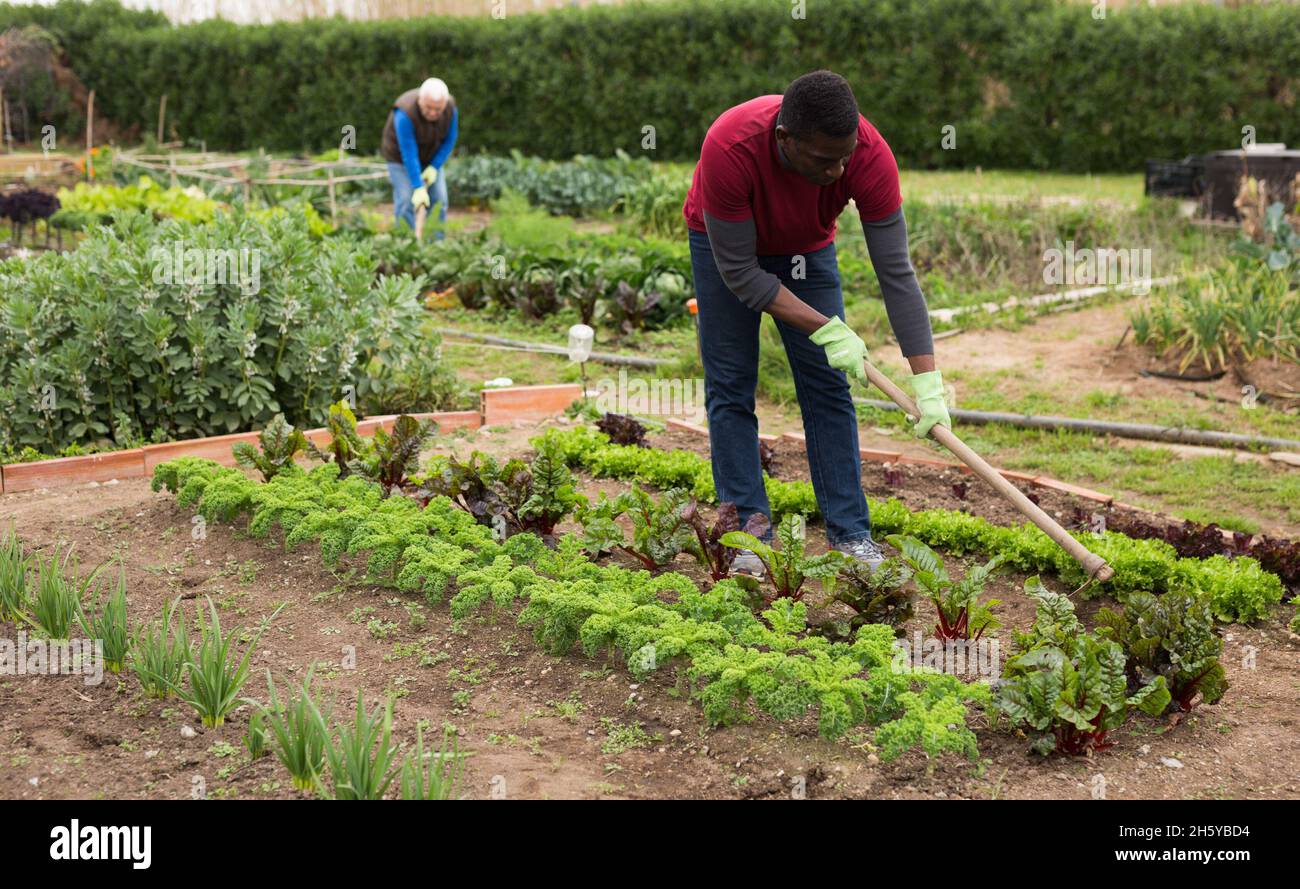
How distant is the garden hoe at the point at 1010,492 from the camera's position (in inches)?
155

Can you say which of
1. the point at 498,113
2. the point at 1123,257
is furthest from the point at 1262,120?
the point at 498,113

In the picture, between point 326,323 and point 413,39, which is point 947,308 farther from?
point 413,39

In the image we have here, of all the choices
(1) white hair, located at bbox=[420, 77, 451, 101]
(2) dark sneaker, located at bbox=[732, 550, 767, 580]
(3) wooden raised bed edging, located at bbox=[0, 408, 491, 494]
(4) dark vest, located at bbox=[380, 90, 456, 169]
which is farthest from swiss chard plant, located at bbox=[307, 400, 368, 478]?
(4) dark vest, located at bbox=[380, 90, 456, 169]

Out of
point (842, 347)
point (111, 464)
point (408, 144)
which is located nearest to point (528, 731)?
point (842, 347)

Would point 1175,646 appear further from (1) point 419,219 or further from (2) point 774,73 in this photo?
(2) point 774,73

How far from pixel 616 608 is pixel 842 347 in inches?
44.2

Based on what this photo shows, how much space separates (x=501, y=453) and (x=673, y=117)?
12991 mm

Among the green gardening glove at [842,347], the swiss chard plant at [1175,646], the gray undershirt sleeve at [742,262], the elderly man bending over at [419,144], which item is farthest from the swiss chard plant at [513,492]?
the elderly man bending over at [419,144]

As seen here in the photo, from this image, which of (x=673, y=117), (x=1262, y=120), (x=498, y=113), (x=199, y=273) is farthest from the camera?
(x=498, y=113)

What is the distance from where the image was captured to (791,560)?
13.1 ft

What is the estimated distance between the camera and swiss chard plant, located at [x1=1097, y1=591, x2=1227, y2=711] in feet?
11.0

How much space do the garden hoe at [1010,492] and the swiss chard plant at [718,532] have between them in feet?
1.98

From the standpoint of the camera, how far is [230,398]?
219 inches
